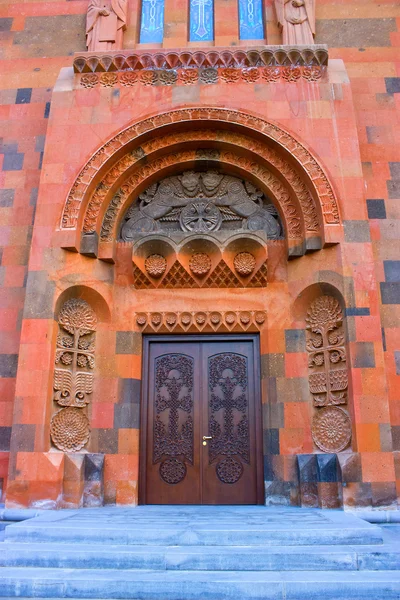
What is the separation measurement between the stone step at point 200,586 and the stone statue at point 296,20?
8.81m

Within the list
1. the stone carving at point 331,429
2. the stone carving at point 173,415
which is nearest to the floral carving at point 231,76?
the stone carving at point 173,415

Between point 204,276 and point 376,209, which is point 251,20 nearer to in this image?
point 376,209

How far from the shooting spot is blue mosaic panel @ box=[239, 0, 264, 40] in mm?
10367

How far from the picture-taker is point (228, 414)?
852cm

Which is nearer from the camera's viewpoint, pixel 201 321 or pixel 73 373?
pixel 73 373

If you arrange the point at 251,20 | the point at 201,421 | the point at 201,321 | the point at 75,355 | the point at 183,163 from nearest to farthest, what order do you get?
the point at 75,355 → the point at 201,421 → the point at 201,321 → the point at 183,163 → the point at 251,20

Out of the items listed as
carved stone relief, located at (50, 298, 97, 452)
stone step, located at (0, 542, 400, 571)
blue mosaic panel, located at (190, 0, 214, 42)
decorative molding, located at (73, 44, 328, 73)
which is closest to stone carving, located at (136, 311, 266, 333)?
carved stone relief, located at (50, 298, 97, 452)

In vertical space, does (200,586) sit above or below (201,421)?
below

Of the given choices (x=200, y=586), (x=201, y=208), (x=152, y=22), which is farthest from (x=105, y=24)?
(x=200, y=586)

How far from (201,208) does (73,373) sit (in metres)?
3.60

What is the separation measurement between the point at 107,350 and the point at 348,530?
4.70m

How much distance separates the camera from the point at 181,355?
884 cm

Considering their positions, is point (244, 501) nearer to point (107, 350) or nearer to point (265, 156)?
point (107, 350)

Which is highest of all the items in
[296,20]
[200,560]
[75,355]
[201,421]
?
[296,20]
